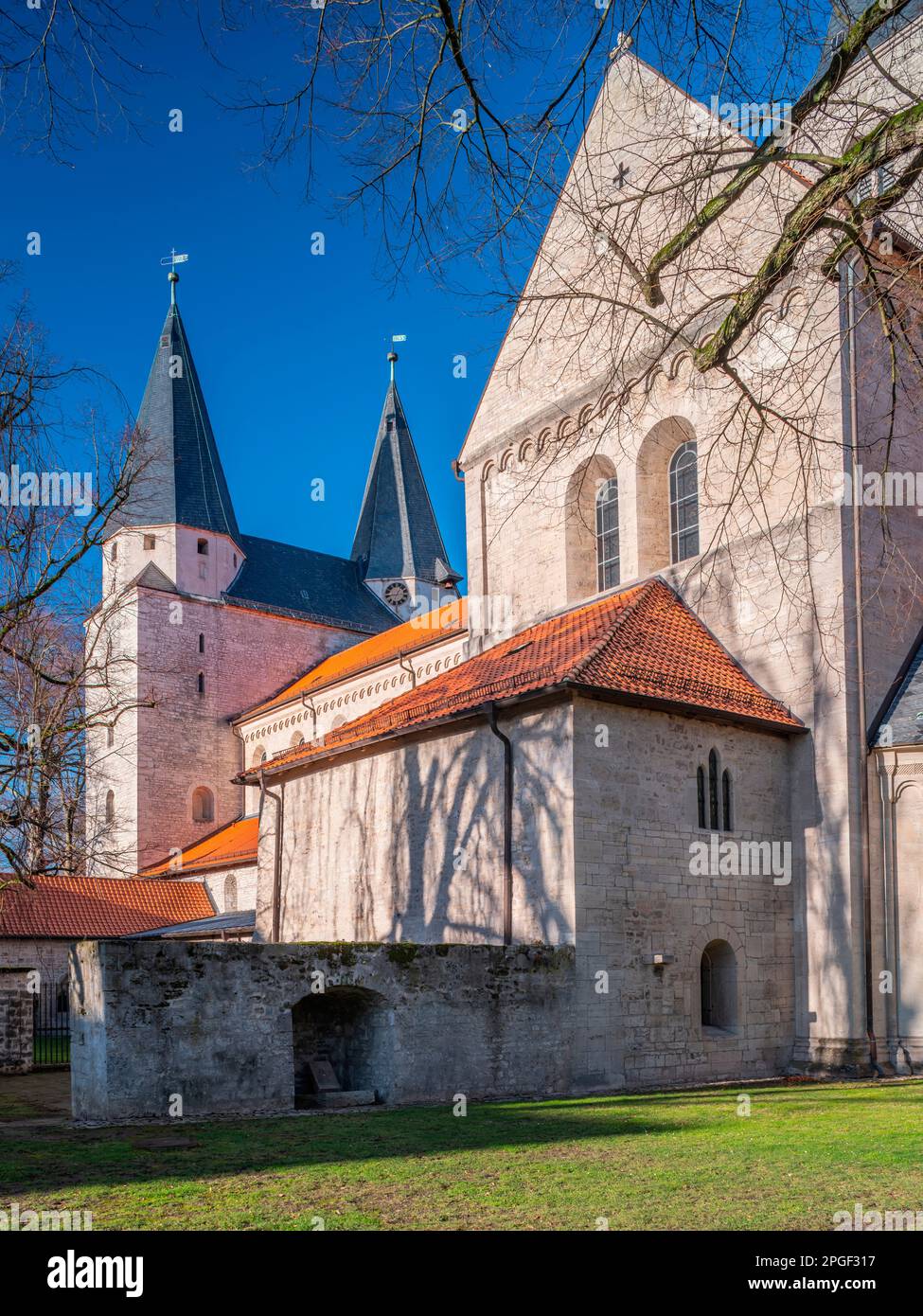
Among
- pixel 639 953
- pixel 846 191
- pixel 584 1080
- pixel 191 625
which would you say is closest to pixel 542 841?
pixel 639 953

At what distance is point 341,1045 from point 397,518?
40443 millimetres

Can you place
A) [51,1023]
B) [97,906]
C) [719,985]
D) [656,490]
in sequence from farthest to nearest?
1. [97,906]
2. [51,1023]
3. [656,490]
4. [719,985]

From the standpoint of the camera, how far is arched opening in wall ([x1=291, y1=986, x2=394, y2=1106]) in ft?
45.8

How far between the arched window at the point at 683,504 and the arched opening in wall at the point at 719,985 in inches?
281

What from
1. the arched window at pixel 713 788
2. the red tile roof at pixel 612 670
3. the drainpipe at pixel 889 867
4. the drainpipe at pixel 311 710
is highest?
the drainpipe at pixel 311 710

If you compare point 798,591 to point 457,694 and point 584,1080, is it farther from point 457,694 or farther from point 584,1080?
point 584,1080

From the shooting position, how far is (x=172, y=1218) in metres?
6.96

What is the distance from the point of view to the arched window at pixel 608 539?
2270cm

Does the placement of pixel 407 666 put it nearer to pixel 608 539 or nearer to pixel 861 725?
pixel 608 539

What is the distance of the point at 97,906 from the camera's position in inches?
1300

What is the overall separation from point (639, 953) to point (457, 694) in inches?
198

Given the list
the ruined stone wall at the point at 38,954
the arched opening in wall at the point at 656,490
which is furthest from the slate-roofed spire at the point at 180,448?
the arched opening in wall at the point at 656,490

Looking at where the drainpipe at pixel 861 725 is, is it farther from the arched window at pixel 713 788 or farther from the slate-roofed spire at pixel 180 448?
the slate-roofed spire at pixel 180 448

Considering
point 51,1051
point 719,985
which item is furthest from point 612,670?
point 51,1051
